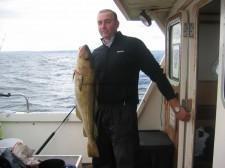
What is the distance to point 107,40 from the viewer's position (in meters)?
2.98

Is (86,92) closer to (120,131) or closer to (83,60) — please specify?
(83,60)

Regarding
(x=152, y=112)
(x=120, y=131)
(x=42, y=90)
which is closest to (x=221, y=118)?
(x=120, y=131)

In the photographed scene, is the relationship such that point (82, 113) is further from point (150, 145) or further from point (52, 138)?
point (52, 138)

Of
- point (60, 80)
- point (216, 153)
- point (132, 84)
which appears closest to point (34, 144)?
point (132, 84)

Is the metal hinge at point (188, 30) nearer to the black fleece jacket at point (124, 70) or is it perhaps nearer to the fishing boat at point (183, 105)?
the fishing boat at point (183, 105)

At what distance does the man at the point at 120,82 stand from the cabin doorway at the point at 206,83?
132cm

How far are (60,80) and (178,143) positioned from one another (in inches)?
323

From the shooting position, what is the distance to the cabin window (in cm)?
360

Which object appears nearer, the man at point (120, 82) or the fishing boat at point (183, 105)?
the man at point (120, 82)

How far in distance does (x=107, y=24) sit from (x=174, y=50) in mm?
1240

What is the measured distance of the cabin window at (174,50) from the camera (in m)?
3.60

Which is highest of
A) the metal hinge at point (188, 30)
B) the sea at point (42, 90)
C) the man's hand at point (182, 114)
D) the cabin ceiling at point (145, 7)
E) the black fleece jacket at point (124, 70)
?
the cabin ceiling at point (145, 7)

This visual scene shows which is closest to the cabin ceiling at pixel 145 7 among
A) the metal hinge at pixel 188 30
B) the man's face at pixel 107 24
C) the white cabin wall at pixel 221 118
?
the metal hinge at pixel 188 30

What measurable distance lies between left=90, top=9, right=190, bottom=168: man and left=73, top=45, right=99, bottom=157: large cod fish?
15cm
